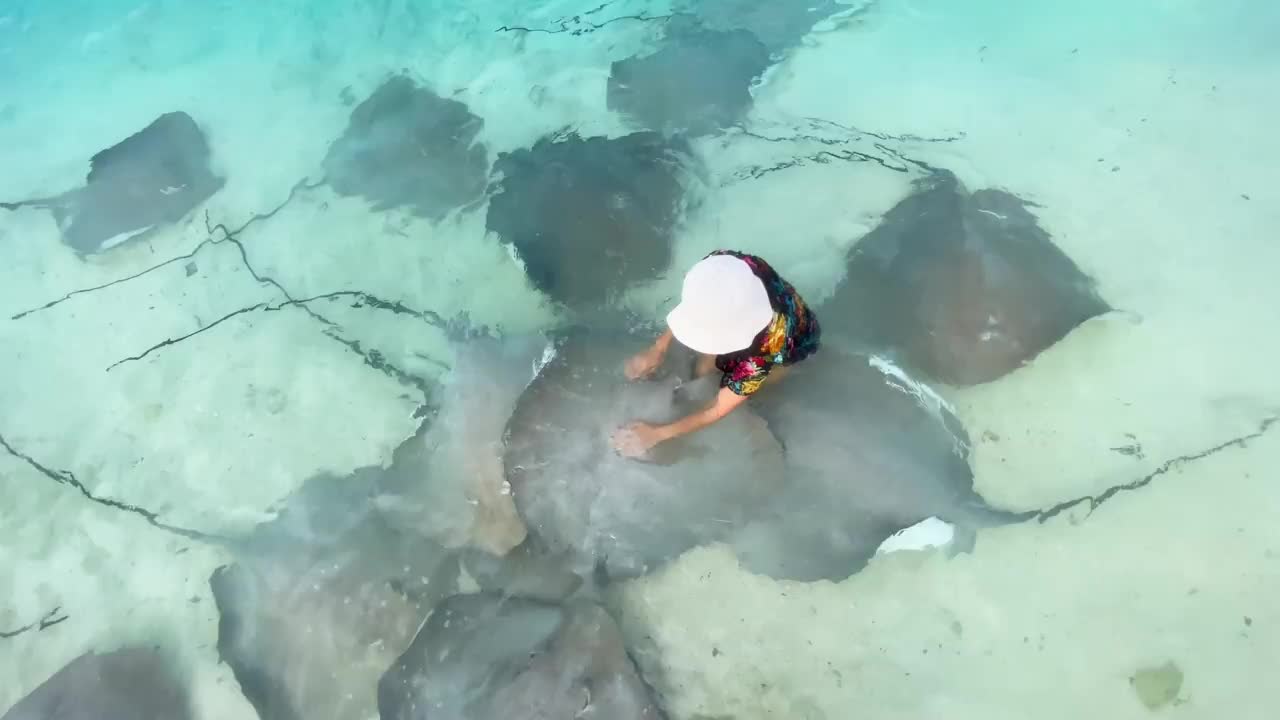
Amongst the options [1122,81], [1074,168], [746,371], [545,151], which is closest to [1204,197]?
[1074,168]

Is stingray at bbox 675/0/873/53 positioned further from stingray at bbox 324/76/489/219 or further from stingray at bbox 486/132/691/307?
stingray at bbox 324/76/489/219

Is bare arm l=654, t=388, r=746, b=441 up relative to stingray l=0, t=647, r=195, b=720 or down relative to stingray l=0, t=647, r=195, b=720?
up

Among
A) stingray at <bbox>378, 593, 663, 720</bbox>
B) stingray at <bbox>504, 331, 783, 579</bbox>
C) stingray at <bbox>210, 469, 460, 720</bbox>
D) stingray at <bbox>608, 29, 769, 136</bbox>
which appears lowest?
stingray at <bbox>210, 469, 460, 720</bbox>

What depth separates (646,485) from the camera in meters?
3.64

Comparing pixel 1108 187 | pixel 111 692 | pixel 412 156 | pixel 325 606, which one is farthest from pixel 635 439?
pixel 1108 187

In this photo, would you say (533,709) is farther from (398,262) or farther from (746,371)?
(398,262)

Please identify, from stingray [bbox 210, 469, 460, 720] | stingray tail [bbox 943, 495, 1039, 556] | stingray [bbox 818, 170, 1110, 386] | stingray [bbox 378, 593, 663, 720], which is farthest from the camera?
stingray [bbox 818, 170, 1110, 386]

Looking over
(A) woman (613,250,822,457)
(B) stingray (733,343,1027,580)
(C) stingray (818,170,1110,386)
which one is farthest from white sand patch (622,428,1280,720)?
(C) stingray (818,170,1110,386)

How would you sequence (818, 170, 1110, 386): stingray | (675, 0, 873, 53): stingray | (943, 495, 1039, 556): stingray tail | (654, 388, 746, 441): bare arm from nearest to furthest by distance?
1. (654, 388, 746, 441): bare arm
2. (943, 495, 1039, 556): stingray tail
3. (818, 170, 1110, 386): stingray
4. (675, 0, 873, 53): stingray

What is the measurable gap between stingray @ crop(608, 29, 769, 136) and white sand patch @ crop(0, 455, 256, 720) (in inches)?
159

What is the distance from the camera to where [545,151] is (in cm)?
522

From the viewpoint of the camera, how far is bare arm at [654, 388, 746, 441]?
128 inches

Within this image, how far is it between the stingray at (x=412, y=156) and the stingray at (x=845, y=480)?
9.36 feet

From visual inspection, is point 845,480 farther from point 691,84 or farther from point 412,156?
point 412,156
